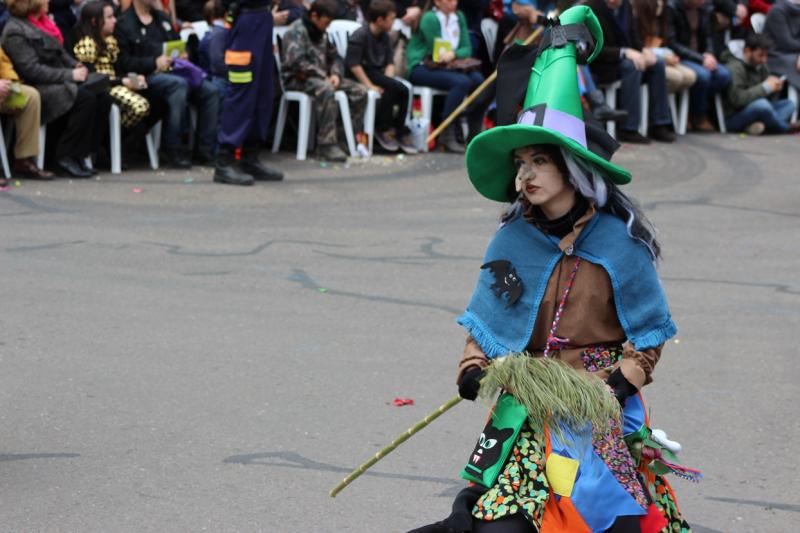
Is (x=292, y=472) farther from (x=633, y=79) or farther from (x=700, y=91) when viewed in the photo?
(x=700, y=91)

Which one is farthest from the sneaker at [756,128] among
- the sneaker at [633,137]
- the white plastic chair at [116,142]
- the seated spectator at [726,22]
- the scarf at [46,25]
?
the scarf at [46,25]

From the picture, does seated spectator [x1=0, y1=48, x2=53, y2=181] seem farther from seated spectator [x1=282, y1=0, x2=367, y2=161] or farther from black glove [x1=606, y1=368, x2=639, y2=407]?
black glove [x1=606, y1=368, x2=639, y2=407]

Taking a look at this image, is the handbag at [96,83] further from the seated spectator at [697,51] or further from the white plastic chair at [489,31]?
the seated spectator at [697,51]

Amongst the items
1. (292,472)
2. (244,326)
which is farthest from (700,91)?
(292,472)

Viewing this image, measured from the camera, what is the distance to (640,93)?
1547cm

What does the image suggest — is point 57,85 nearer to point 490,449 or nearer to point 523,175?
point 523,175

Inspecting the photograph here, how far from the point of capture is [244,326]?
7207mm

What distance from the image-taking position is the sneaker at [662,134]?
51.4 feet

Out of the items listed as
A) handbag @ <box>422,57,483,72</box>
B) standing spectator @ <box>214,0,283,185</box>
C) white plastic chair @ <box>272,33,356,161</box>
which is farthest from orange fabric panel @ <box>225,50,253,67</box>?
handbag @ <box>422,57,483,72</box>

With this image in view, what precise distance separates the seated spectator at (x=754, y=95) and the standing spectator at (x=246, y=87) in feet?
24.3

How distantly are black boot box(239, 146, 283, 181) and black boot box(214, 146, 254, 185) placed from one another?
0.59 feet

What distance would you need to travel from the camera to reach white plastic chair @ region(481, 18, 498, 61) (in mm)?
15211

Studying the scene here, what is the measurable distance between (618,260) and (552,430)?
514 mm

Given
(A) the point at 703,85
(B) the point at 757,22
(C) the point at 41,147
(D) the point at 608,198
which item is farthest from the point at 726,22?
(D) the point at 608,198
